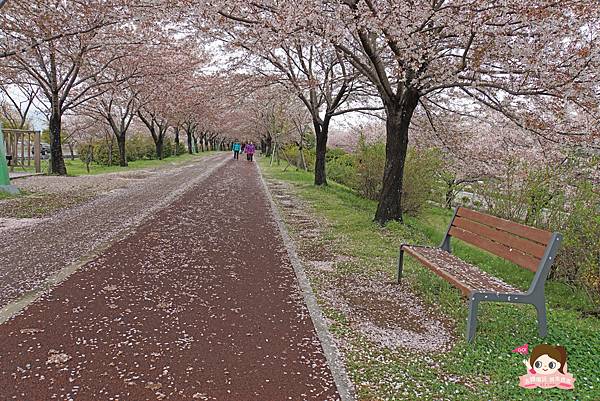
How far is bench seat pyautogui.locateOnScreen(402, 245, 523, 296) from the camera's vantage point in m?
4.05

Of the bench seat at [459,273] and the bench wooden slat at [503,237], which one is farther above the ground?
the bench wooden slat at [503,237]

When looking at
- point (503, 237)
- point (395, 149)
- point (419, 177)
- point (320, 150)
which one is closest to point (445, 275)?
point (503, 237)

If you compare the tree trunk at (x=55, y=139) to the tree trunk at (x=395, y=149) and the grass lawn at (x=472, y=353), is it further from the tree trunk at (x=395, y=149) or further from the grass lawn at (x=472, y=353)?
the grass lawn at (x=472, y=353)

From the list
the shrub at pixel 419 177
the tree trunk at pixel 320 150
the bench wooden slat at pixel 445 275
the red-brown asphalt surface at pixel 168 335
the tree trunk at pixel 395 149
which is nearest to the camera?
the red-brown asphalt surface at pixel 168 335

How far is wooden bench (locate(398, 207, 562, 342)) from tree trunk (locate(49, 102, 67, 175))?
690 inches

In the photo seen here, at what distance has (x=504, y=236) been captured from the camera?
4.74 m

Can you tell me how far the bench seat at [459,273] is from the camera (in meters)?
4.05

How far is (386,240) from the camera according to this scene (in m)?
8.34

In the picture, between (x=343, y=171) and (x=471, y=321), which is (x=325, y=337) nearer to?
(x=471, y=321)

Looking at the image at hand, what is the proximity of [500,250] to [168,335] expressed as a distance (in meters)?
3.33

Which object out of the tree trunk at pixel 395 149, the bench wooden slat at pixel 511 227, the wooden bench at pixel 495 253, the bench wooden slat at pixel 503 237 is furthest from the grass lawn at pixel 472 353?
the tree trunk at pixel 395 149

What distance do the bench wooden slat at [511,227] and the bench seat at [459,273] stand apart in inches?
19.5

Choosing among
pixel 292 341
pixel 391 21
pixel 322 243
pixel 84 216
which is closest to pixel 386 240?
pixel 322 243

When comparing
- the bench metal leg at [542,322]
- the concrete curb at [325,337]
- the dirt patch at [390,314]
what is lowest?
the dirt patch at [390,314]
